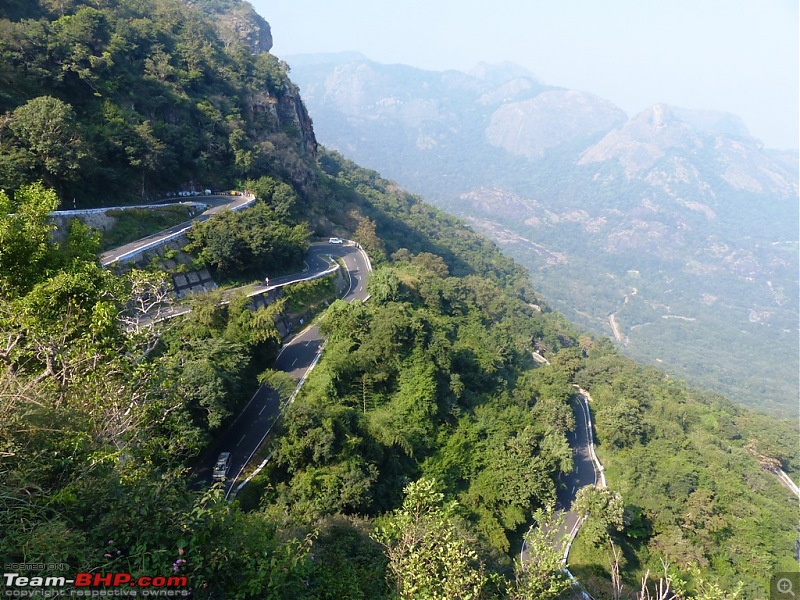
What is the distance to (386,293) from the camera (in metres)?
32.0

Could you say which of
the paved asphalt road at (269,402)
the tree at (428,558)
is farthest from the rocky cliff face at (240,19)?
the tree at (428,558)

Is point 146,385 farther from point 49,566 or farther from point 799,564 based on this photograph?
point 799,564

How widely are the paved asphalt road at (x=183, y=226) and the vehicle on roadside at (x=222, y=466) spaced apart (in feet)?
37.4

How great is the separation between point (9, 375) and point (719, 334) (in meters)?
212

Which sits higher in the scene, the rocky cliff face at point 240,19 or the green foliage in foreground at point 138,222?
the rocky cliff face at point 240,19

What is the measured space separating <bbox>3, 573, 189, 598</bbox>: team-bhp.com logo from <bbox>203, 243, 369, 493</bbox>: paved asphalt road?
37.0ft

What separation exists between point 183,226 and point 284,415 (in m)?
19.8

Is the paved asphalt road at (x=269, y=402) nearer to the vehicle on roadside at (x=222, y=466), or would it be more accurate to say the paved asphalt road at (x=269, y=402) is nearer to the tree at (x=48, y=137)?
the vehicle on roadside at (x=222, y=466)

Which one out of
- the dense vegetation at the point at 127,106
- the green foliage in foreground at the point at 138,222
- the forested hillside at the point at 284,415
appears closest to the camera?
the forested hillside at the point at 284,415

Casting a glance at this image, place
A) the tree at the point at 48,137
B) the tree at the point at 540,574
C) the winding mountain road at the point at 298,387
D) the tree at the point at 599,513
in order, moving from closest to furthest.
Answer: the tree at the point at 540,574
the winding mountain road at the point at 298,387
the tree at the point at 599,513
the tree at the point at 48,137

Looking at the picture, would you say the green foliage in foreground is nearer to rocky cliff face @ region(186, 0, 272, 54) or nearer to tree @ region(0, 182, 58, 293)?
tree @ region(0, 182, 58, 293)

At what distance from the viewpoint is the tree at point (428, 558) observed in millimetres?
9127

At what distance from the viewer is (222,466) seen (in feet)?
59.7

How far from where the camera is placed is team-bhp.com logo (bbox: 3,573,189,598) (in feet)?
19.3
